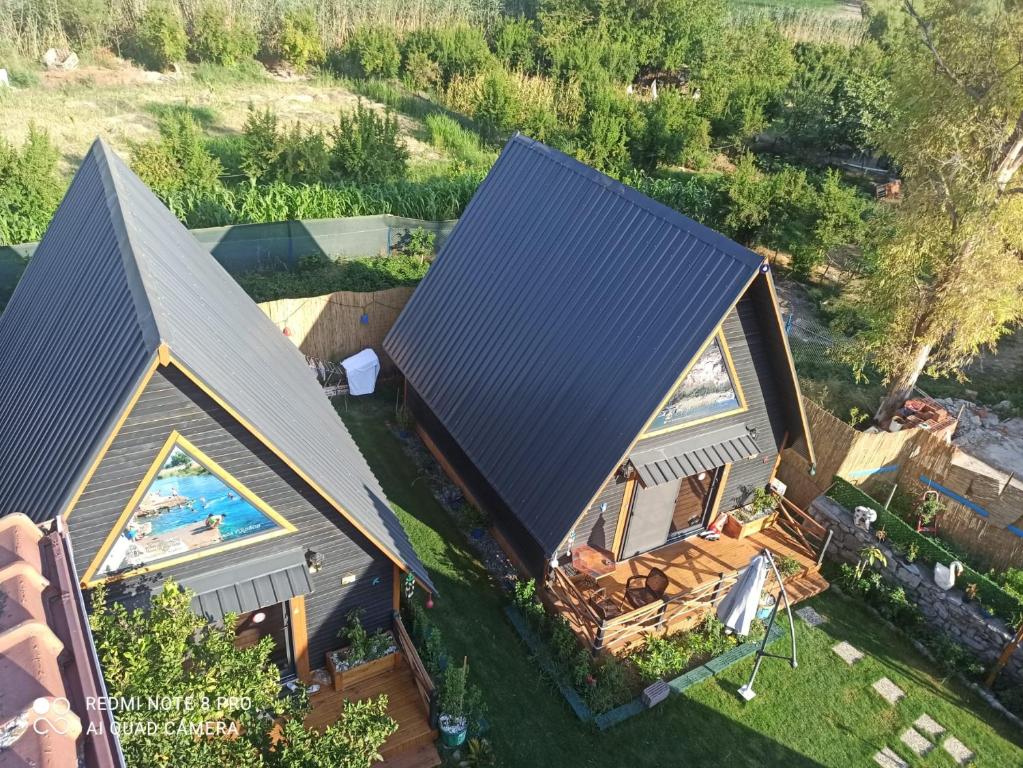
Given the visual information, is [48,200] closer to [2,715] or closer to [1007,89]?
[2,715]

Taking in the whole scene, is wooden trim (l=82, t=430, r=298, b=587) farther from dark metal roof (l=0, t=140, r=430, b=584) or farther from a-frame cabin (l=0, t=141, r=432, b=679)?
dark metal roof (l=0, t=140, r=430, b=584)

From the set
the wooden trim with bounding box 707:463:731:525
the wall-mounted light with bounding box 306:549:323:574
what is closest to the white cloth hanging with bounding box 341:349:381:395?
the wall-mounted light with bounding box 306:549:323:574

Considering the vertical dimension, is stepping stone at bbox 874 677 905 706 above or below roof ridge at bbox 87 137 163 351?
below

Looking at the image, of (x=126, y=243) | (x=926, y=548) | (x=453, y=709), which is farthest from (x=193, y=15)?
(x=926, y=548)

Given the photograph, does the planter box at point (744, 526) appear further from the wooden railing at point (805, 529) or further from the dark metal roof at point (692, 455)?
the dark metal roof at point (692, 455)

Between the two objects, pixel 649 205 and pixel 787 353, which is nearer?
pixel 787 353

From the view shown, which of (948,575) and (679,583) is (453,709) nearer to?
(679,583)

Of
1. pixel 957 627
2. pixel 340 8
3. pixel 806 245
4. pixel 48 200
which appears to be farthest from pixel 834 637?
pixel 340 8
